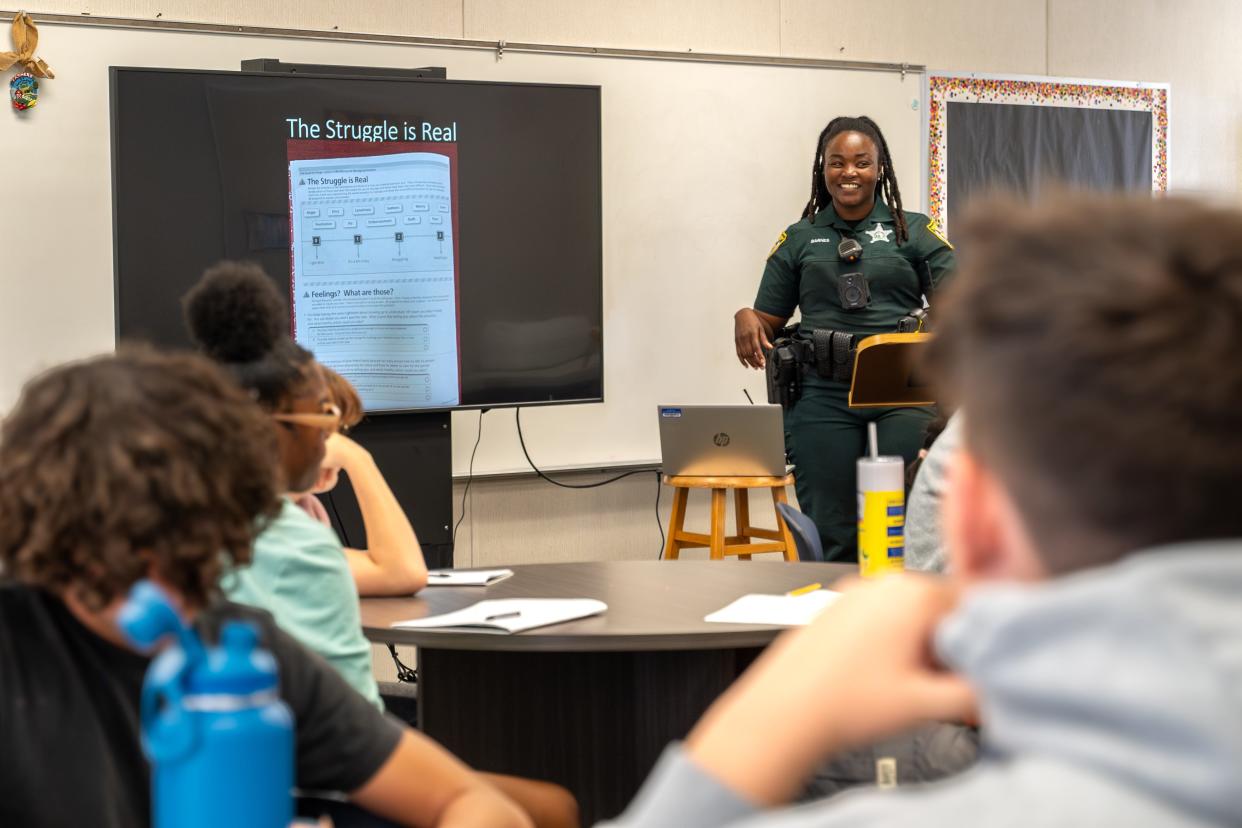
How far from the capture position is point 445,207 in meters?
4.12

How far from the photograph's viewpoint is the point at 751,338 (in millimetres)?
4379

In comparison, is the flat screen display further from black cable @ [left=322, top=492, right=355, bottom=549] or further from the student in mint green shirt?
the student in mint green shirt

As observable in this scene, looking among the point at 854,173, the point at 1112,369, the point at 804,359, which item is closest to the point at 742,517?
the point at 804,359

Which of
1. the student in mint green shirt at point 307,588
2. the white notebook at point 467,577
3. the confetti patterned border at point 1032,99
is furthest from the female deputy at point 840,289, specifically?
the student in mint green shirt at point 307,588

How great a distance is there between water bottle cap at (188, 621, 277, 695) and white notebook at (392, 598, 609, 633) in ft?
4.10

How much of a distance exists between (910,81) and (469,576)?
3741mm

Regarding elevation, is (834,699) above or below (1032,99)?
below

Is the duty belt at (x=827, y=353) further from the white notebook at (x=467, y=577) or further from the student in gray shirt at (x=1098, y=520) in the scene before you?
the student in gray shirt at (x=1098, y=520)

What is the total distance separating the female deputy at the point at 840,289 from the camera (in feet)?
13.6

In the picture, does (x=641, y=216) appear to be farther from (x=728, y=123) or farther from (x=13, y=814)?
(x=13, y=814)

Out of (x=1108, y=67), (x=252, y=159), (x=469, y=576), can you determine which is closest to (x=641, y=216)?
(x=252, y=159)

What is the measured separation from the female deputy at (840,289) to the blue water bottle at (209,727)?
11.3 feet

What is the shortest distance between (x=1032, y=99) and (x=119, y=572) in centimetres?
546

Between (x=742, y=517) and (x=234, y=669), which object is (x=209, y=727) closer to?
(x=234, y=669)
